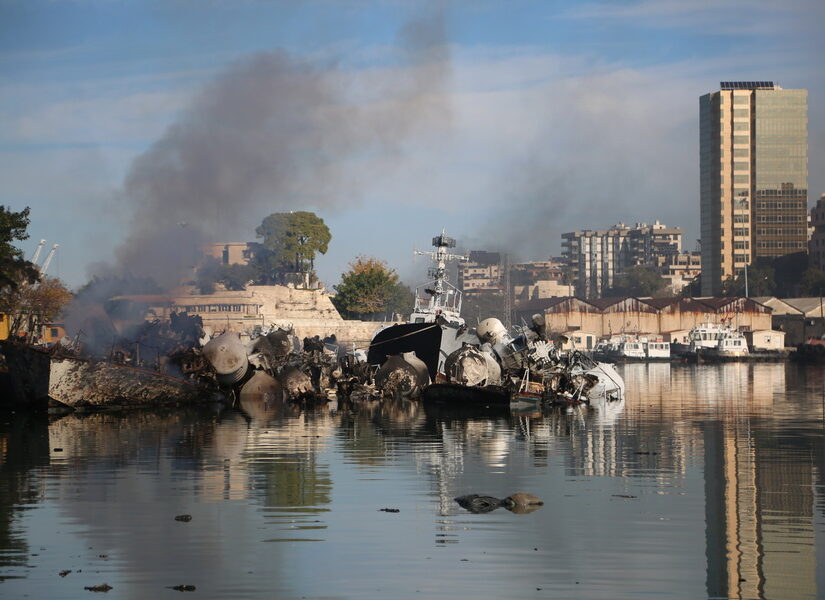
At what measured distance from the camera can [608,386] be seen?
249ft

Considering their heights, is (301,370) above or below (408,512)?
above

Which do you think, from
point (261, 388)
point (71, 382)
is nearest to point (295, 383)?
point (261, 388)

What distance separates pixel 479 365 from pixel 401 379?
697 cm

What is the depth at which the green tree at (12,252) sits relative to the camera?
72.8m

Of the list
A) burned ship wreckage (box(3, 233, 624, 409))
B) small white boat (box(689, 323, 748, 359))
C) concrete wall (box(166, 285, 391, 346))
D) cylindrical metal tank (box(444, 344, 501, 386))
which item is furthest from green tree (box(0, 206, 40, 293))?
small white boat (box(689, 323, 748, 359))

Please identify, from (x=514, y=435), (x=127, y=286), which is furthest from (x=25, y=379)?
(x=514, y=435)

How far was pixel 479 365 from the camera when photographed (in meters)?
67.8

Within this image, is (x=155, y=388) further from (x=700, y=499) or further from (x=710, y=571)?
(x=710, y=571)

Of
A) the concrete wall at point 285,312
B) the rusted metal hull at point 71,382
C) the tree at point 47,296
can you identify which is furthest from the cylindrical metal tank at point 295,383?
the concrete wall at point 285,312

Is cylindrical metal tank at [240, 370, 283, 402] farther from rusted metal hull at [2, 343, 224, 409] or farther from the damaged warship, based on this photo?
rusted metal hull at [2, 343, 224, 409]

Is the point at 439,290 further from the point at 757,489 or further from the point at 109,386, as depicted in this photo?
the point at 757,489

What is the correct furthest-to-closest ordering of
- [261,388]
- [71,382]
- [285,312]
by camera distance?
[285,312]
[261,388]
[71,382]

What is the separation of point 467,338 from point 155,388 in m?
26.6

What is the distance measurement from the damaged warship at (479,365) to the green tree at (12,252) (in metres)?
21.7
